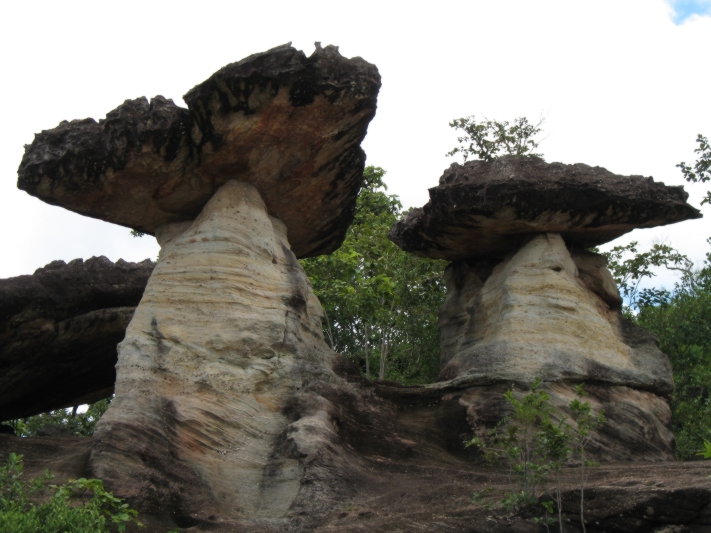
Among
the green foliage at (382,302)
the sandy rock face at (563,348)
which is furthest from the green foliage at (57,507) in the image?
the green foliage at (382,302)

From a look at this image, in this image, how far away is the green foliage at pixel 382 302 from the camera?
16719mm

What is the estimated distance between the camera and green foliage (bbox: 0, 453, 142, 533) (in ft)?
21.7

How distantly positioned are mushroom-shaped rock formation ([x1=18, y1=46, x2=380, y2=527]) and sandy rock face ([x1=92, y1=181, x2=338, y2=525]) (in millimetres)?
17

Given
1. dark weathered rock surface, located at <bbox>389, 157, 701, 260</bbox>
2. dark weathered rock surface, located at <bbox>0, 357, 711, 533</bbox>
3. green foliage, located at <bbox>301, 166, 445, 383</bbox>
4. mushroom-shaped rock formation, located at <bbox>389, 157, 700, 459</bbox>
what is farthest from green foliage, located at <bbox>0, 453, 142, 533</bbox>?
green foliage, located at <bbox>301, 166, 445, 383</bbox>

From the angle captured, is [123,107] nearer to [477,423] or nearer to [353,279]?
[477,423]

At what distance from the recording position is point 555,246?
41.6ft

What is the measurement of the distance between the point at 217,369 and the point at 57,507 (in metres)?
3.11

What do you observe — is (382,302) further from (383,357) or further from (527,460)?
(527,460)

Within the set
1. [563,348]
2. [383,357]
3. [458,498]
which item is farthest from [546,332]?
[383,357]

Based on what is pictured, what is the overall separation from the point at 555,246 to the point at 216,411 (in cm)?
573

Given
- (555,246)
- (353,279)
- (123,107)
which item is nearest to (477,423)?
(555,246)

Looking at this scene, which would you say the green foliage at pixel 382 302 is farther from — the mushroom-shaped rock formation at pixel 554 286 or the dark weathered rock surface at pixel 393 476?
the dark weathered rock surface at pixel 393 476

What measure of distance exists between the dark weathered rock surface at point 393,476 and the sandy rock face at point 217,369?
109 mm

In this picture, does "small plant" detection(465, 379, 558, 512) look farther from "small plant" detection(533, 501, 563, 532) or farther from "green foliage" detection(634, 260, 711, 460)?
"green foliage" detection(634, 260, 711, 460)
